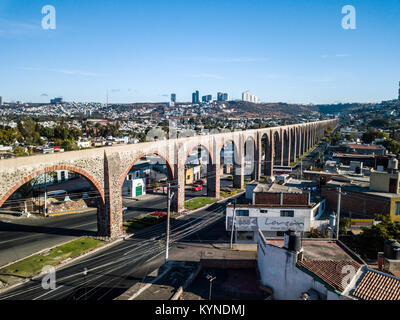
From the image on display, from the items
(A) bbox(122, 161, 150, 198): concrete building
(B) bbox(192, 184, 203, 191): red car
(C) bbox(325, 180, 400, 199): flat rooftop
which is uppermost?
(C) bbox(325, 180, 400, 199): flat rooftop

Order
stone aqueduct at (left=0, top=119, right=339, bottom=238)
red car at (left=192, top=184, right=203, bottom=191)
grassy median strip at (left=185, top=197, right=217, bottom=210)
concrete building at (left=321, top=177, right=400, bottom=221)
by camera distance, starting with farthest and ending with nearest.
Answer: red car at (left=192, top=184, right=203, bottom=191) → grassy median strip at (left=185, top=197, right=217, bottom=210) → concrete building at (left=321, top=177, right=400, bottom=221) → stone aqueduct at (left=0, top=119, right=339, bottom=238)

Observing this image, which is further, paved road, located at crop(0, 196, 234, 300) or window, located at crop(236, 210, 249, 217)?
window, located at crop(236, 210, 249, 217)

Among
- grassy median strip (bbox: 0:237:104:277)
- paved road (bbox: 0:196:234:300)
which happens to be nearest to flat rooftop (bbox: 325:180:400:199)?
paved road (bbox: 0:196:234:300)

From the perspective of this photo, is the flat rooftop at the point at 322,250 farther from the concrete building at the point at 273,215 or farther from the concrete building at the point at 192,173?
the concrete building at the point at 192,173

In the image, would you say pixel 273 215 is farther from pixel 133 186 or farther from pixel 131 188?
pixel 131 188

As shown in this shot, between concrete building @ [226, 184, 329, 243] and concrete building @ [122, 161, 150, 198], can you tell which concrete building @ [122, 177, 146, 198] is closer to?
concrete building @ [122, 161, 150, 198]

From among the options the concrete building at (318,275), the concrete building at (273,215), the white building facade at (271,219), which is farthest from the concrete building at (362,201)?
the concrete building at (318,275)
